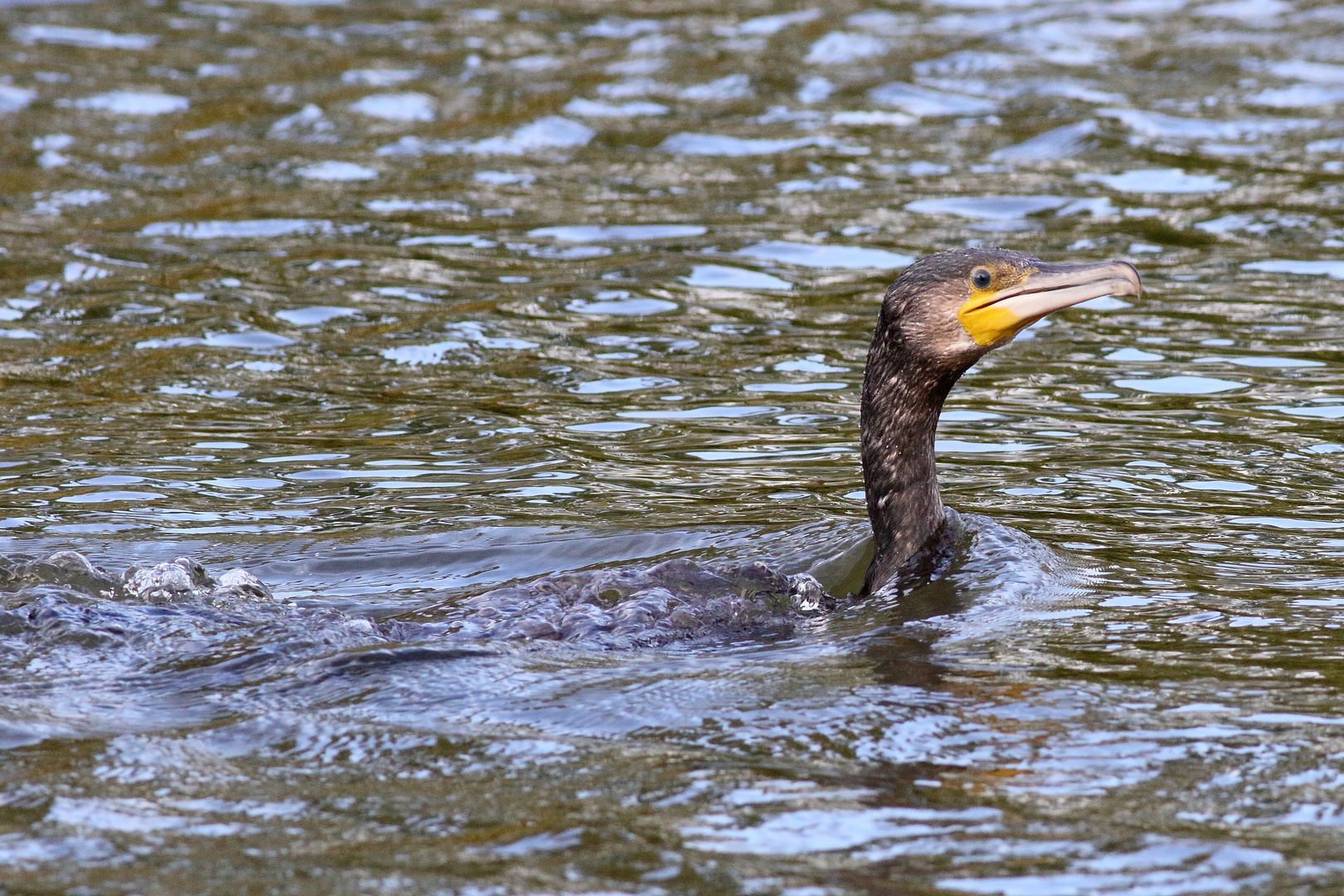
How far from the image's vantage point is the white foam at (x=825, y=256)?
1002 cm

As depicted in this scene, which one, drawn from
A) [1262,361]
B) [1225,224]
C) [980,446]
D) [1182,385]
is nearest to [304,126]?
[1225,224]

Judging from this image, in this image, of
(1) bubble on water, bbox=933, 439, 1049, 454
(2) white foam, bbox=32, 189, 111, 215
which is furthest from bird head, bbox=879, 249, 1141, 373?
(2) white foam, bbox=32, 189, 111, 215

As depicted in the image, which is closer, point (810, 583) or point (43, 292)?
point (810, 583)

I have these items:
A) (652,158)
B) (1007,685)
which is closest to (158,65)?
(652,158)

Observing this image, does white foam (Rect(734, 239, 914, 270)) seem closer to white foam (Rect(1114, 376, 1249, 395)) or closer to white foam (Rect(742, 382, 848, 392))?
white foam (Rect(742, 382, 848, 392))

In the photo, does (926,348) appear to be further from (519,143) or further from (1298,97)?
(1298,97)

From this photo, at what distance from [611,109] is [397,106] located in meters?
1.76

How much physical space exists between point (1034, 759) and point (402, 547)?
9.73 feet

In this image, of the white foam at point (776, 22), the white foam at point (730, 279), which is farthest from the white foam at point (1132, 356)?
the white foam at point (776, 22)

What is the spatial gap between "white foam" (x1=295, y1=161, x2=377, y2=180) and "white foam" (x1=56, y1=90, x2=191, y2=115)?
6.39ft

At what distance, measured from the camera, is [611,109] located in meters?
13.6

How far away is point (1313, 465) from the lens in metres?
6.80

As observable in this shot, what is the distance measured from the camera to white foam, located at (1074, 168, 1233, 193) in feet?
36.2

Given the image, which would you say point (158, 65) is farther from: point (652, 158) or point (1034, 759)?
point (1034, 759)
